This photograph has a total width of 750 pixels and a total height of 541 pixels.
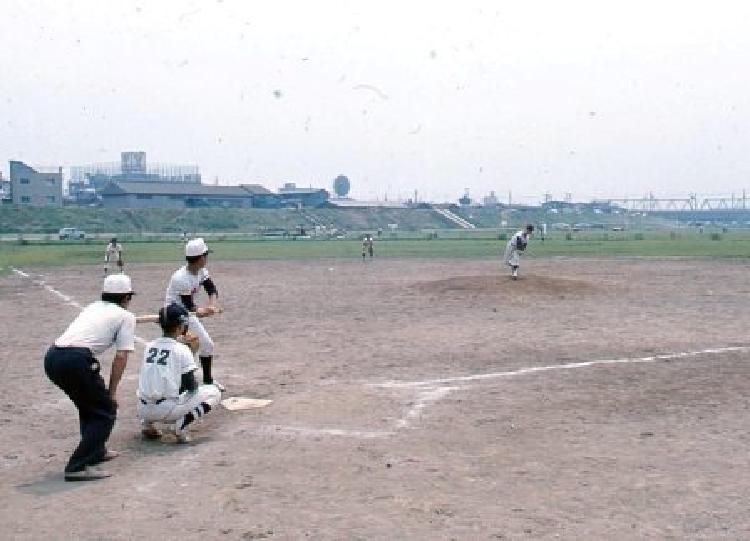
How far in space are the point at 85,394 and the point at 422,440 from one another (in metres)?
3.03

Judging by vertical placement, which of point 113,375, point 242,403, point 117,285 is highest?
point 117,285

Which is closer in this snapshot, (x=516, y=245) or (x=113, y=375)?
(x=113, y=375)

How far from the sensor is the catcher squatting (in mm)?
6656

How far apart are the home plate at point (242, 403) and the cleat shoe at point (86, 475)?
95.8 inches

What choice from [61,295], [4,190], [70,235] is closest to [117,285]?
[61,295]

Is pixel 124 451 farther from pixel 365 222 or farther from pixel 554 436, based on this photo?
pixel 365 222

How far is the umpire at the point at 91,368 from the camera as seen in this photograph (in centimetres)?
661

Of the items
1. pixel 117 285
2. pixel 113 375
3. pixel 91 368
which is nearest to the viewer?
pixel 91 368

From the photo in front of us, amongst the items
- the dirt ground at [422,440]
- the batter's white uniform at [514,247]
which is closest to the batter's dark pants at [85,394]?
the dirt ground at [422,440]

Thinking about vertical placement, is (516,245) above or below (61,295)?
above

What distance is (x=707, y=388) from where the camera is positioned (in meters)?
9.96

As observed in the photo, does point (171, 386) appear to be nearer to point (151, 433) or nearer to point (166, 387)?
point (166, 387)

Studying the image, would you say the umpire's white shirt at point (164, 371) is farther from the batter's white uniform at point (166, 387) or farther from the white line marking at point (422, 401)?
the white line marking at point (422, 401)

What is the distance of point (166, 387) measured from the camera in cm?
757
